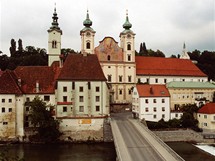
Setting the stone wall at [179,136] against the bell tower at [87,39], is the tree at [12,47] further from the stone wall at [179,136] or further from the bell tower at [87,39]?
the stone wall at [179,136]

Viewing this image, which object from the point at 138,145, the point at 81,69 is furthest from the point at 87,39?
the point at 138,145

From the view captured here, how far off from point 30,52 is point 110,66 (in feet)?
164

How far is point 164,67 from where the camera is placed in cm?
6694

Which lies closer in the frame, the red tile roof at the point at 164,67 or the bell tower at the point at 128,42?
the bell tower at the point at 128,42

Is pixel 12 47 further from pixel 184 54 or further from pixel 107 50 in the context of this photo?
pixel 184 54

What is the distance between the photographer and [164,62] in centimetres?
6831

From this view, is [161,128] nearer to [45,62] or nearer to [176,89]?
[176,89]

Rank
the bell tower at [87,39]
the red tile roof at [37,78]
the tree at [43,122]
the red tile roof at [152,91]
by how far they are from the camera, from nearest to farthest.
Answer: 1. the tree at [43,122]
2. the red tile roof at [37,78]
3. the red tile roof at [152,91]
4. the bell tower at [87,39]

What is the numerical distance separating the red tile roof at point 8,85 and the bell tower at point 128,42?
26.0 meters

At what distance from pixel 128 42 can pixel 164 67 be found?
10800 mm

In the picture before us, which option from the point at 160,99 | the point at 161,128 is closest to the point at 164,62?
the point at 160,99

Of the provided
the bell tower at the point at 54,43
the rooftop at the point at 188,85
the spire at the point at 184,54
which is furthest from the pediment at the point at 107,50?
the spire at the point at 184,54

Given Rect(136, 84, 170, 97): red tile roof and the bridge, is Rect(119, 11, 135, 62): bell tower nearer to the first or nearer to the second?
Rect(136, 84, 170, 97): red tile roof

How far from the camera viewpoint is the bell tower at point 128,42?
63350mm
